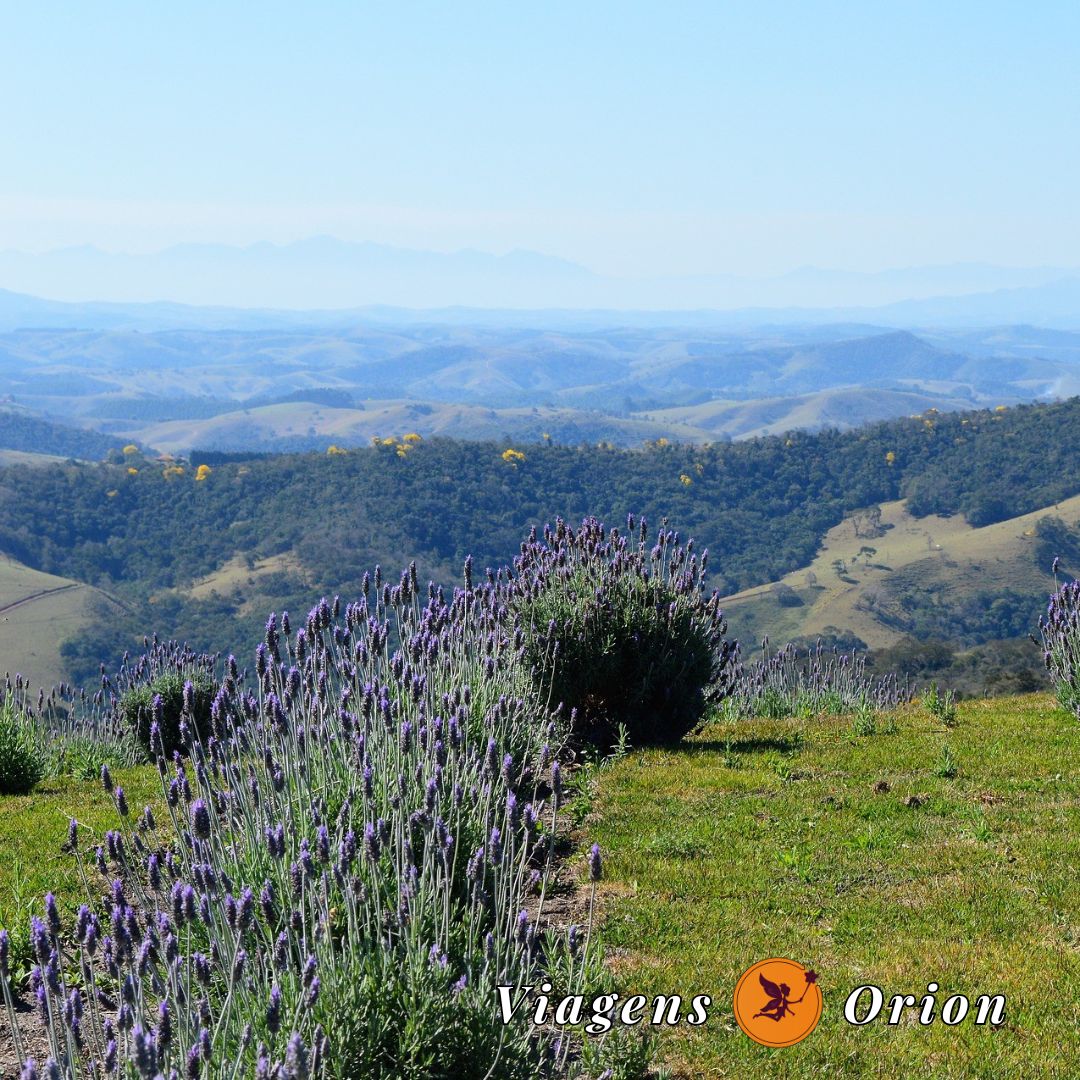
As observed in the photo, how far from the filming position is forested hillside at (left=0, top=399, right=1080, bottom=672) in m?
89.6

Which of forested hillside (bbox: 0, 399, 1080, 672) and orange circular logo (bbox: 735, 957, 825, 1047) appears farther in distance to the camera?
forested hillside (bbox: 0, 399, 1080, 672)

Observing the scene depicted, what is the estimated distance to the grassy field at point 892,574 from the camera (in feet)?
235

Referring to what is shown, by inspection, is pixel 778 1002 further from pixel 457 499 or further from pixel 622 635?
pixel 457 499

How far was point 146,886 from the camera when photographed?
6.19m

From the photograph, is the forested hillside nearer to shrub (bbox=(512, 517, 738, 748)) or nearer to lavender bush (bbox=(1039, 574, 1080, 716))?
shrub (bbox=(512, 517, 738, 748))

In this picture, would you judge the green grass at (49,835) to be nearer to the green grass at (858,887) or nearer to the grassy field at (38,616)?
the green grass at (858,887)

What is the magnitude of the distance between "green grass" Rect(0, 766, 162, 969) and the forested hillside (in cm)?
7270

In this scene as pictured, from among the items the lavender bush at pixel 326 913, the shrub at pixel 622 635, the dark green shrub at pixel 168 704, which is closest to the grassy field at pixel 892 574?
the dark green shrub at pixel 168 704

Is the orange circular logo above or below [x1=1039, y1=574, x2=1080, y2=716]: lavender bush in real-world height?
below

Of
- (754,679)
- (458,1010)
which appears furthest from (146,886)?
(754,679)

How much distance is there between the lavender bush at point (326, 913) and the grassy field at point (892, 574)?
62685 millimetres

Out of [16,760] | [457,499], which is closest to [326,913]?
[16,760]

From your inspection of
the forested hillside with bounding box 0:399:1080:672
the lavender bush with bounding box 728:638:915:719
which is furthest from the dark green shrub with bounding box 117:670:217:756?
the forested hillside with bounding box 0:399:1080:672

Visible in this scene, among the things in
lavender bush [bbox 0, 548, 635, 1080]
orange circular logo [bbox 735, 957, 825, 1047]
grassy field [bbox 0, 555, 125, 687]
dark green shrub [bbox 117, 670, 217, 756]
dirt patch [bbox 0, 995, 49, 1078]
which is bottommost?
grassy field [bbox 0, 555, 125, 687]
